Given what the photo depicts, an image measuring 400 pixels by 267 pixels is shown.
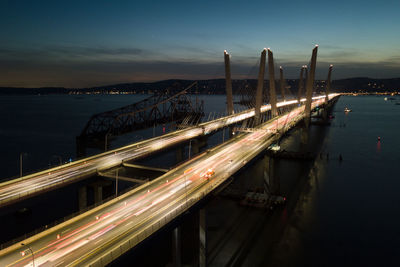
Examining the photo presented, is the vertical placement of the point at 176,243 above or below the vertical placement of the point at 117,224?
below

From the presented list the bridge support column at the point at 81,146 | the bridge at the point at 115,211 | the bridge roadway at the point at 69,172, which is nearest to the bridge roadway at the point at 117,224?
the bridge at the point at 115,211

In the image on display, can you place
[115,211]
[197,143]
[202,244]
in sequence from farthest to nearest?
[197,143]
[202,244]
[115,211]

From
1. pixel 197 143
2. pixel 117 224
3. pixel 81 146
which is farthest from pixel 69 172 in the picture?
pixel 81 146

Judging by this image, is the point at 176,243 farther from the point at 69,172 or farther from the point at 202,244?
the point at 69,172

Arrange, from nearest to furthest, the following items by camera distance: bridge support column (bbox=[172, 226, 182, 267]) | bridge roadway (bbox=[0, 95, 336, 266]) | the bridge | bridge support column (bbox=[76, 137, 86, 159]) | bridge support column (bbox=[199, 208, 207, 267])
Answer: bridge roadway (bbox=[0, 95, 336, 266]), the bridge, bridge support column (bbox=[172, 226, 182, 267]), bridge support column (bbox=[199, 208, 207, 267]), bridge support column (bbox=[76, 137, 86, 159])

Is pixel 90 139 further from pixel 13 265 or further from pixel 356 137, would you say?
pixel 356 137

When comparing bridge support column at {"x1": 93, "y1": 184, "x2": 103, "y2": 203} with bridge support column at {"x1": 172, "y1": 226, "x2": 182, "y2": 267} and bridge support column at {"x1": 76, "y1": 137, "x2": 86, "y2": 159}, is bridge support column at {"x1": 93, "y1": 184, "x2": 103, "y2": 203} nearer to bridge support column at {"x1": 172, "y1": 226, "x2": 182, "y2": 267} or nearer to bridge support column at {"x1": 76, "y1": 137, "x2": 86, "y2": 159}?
bridge support column at {"x1": 172, "y1": 226, "x2": 182, "y2": 267}

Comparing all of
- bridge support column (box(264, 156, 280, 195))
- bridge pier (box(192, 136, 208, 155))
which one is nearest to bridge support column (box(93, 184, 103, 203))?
bridge support column (box(264, 156, 280, 195))

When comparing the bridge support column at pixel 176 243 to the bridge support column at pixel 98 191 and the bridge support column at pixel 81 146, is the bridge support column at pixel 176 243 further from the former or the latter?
the bridge support column at pixel 81 146

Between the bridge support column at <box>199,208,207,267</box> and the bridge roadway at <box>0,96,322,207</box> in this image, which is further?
the bridge support column at <box>199,208,207,267</box>
